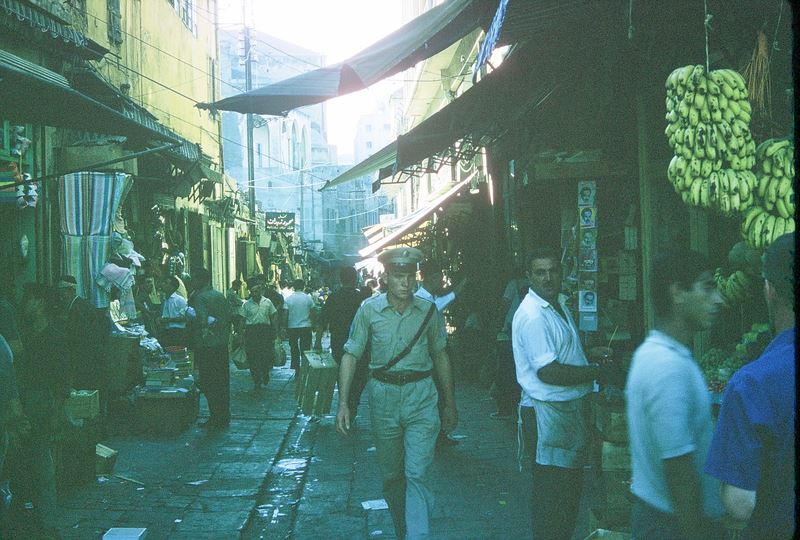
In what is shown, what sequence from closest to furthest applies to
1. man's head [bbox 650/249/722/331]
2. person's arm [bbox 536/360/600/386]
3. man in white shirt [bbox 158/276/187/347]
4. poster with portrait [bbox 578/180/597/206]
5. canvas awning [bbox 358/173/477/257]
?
man's head [bbox 650/249/722/331], person's arm [bbox 536/360/600/386], poster with portrait [bbox 578/180/597/206], man in white shirt [bbox 158/276/187/347], canvas awning [bbox 358/173/477/257]

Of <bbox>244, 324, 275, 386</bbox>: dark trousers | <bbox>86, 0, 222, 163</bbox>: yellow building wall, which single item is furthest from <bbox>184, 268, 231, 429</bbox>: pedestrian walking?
<bbox>86, 0, 222, 163</bbox>: yellow building wall

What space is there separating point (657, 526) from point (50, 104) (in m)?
4.68

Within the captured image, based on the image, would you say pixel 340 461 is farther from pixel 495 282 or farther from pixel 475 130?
pixel 495 282

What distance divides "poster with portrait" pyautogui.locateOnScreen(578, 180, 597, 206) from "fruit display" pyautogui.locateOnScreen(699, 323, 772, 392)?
306 centimetres

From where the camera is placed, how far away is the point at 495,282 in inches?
665

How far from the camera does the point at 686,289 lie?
124 inches

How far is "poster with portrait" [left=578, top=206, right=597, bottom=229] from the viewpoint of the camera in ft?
28.6

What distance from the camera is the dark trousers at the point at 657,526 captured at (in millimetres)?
2955

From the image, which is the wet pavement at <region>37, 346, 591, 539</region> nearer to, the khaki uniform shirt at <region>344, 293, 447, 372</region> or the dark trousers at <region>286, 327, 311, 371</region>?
the khaki uniform shirt at <region>344, 293, 447, 372</region>

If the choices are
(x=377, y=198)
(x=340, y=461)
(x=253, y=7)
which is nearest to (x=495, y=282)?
(x=340, y=461)

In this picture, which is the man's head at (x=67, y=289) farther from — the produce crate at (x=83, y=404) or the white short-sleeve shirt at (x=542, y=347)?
the white short-sleeve shirt at (x=542, y=347)

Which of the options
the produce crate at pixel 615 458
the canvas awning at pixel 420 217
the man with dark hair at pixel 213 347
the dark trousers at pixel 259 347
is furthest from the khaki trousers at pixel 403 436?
the canvas awning at pixel 420 217

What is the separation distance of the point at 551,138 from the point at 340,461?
4.73 metres

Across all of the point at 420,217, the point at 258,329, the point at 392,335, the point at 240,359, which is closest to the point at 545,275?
the point at 392,335
